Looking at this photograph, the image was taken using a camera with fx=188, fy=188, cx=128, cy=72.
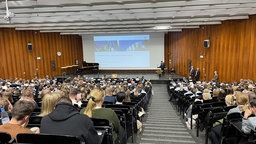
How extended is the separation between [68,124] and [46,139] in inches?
10.3

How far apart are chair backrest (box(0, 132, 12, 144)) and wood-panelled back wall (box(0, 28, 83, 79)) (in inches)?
568

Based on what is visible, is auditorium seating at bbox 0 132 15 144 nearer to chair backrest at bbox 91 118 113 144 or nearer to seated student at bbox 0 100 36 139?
seated student at bbox 0 100 36 139

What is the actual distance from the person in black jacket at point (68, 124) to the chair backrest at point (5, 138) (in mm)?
327

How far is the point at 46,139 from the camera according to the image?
1.91 m

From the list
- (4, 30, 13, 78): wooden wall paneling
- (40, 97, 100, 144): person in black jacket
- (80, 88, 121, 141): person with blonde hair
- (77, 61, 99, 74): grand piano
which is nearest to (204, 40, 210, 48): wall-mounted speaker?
(77, 61, 99, 74): grand piano

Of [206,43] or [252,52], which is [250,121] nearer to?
[252,52]

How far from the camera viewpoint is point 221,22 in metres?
12.8

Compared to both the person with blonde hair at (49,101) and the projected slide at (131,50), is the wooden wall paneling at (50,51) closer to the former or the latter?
the projected slide at (131,50)

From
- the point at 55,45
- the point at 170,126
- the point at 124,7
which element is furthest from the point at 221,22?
the point at 55,45

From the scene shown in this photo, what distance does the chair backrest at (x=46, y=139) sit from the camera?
1.87 m

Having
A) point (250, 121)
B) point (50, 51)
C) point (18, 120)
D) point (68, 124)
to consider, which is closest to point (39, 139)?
point (68, 124)

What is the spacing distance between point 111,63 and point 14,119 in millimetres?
18862

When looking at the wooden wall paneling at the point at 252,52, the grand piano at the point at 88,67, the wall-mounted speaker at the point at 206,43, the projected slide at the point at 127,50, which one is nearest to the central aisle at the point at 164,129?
the wooden wall paneling at the point at 252,52

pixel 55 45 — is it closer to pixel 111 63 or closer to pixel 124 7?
pixel 111 63
